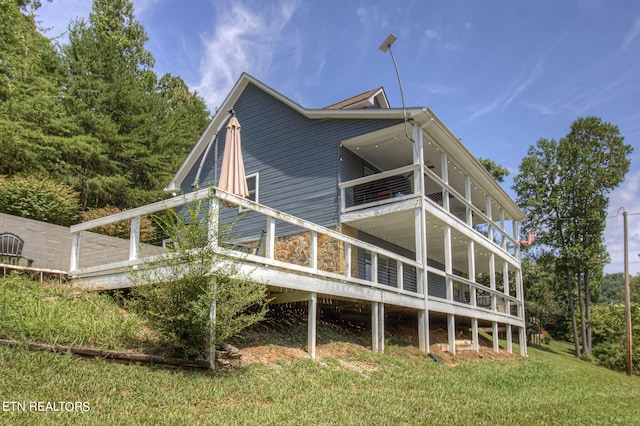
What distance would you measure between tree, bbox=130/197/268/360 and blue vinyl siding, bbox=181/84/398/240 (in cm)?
760

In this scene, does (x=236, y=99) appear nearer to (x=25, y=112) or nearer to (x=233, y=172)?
(x=233, y=172)

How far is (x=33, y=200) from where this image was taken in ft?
42.2

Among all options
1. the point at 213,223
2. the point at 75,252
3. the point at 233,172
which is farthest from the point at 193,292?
the point at 233,172

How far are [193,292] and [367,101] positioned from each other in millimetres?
11198

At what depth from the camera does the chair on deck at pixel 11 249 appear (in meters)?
8.50

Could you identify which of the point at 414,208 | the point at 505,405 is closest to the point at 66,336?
the point at 505,405

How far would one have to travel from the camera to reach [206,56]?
21594mm

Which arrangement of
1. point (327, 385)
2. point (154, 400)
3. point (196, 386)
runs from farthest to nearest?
point (327, 385) → point (196, 386) → point (154, 400)

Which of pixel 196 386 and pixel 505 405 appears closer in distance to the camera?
pixel 196 386

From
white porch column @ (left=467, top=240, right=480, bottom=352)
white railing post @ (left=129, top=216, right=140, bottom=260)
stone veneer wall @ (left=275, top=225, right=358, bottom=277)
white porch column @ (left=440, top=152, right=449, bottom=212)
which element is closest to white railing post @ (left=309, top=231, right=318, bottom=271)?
white railing post @ (left=129, top=216, right=140, bottom=260)

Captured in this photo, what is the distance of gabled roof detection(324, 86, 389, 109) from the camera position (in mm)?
15617

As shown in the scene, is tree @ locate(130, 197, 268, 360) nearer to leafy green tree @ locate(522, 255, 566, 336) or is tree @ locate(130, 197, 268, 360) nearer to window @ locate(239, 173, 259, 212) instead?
window @ locate(239, 173, 259, 212)

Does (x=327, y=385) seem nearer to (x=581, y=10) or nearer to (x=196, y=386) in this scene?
(x=196, y=386)

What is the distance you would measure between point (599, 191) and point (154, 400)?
3333 centimetres
